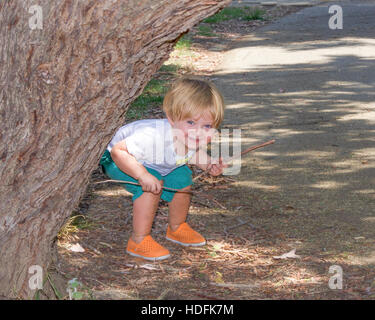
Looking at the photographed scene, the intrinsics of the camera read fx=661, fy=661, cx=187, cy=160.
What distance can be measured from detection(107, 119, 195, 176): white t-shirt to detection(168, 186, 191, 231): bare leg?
23cm

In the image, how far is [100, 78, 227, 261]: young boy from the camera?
332 centimetres

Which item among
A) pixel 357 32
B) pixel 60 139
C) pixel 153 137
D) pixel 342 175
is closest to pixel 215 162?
pixel 153 137

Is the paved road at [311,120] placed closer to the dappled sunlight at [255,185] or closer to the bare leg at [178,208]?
the dappled sunlight at [255,185]

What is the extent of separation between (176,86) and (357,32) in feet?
25.4

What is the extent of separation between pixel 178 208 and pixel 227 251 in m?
0.38

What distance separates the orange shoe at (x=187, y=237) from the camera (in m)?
3.81

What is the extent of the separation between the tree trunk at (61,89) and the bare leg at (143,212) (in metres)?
0.76

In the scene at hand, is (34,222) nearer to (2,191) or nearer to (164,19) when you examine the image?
(2,191)
